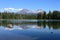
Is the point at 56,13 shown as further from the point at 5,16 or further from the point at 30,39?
the point at 30,39

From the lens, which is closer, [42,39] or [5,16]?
[42,39]

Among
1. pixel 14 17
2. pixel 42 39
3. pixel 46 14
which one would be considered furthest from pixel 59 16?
pixel 42 39

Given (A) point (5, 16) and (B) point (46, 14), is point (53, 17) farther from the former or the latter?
(A) point (5, 16)

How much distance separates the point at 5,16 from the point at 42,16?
90.0ft

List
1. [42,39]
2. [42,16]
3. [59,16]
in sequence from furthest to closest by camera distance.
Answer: [42,16] → [59,16] → [42,39]

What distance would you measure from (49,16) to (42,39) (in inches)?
3354

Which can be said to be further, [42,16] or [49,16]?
[42,16]

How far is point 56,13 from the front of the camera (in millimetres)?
94125

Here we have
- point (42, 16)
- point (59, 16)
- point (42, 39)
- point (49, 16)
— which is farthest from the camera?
point (42, 16)

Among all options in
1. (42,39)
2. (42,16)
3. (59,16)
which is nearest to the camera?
(42,39)

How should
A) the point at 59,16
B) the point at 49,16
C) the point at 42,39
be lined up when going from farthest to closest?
the point at 49,16
the point at 59,16
the point at 42,39

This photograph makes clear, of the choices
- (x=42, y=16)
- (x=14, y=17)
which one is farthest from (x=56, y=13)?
(x=14, y=17)

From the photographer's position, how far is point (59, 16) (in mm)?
90750

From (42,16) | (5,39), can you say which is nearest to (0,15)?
(42,16)
